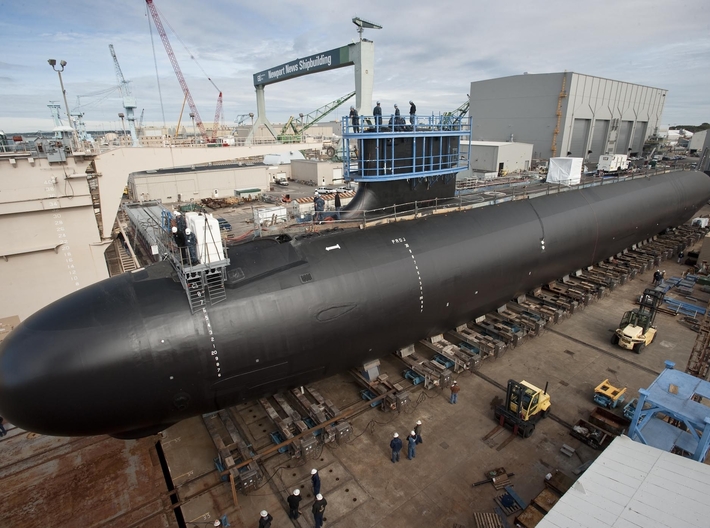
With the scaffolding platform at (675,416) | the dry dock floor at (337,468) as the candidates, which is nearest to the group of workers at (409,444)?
the dry dock floor at (337,468)

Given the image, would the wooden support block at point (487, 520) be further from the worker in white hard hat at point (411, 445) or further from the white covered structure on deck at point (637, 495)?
the worker in white hard hat at point (411, 445)

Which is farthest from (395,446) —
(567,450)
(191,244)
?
(191,244)

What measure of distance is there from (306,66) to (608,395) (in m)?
47.4

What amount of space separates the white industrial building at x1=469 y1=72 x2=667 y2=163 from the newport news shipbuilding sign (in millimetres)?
19848

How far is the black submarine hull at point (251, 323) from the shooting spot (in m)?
7.63

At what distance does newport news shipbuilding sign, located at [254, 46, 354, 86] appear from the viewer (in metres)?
39.8

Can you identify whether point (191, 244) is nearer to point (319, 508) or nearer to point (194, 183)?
point (319, 508)

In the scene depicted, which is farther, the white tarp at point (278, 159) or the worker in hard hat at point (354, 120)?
the white tarp at point (278, 159)

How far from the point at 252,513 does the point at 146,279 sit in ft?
18.9

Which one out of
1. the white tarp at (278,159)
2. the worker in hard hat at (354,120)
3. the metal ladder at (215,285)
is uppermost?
the worker in hard hat at (354,120)

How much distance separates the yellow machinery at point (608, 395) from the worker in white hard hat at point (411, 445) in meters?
5.80

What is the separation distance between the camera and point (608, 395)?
1072 centimetres

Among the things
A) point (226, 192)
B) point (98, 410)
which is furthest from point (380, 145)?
point (226, 192)

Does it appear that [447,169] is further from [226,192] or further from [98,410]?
[226,192]
